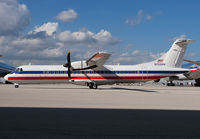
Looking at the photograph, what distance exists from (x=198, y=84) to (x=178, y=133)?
5381 centimetres

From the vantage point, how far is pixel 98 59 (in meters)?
30.8

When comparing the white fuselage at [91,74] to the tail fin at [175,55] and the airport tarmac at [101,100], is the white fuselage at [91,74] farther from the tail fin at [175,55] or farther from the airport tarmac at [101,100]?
the airport tarmac at [101,100]

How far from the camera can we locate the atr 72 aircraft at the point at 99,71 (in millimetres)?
31656

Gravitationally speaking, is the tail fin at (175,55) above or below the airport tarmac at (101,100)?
above

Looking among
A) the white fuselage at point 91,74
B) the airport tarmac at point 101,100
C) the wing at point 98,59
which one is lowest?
the airport tarmac at point 101,100

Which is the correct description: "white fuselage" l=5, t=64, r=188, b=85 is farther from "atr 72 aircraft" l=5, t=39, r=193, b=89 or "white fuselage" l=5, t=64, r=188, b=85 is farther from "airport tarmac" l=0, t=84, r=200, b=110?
"airport tarmac" l=0, t=84, r=200, b=110

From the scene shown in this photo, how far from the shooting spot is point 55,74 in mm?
31875

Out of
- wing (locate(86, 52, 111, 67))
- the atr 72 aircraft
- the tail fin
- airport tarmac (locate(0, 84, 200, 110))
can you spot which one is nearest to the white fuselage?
the atr 72 aircraft

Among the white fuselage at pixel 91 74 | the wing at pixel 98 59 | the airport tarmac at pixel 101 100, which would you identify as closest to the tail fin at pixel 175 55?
the white fuselage at pixel 91 74

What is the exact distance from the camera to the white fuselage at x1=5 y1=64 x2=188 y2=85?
31.7 m

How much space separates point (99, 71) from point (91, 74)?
123 centimetres

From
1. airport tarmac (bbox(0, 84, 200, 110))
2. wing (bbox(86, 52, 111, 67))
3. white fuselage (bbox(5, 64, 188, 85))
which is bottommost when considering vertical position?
airport tarmac (bbox(0, 84, 200, 110))

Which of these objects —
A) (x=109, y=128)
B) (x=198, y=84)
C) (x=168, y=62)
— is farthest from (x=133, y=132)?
(x=198, y=84)

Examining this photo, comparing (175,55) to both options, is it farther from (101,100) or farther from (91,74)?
(101,100)
